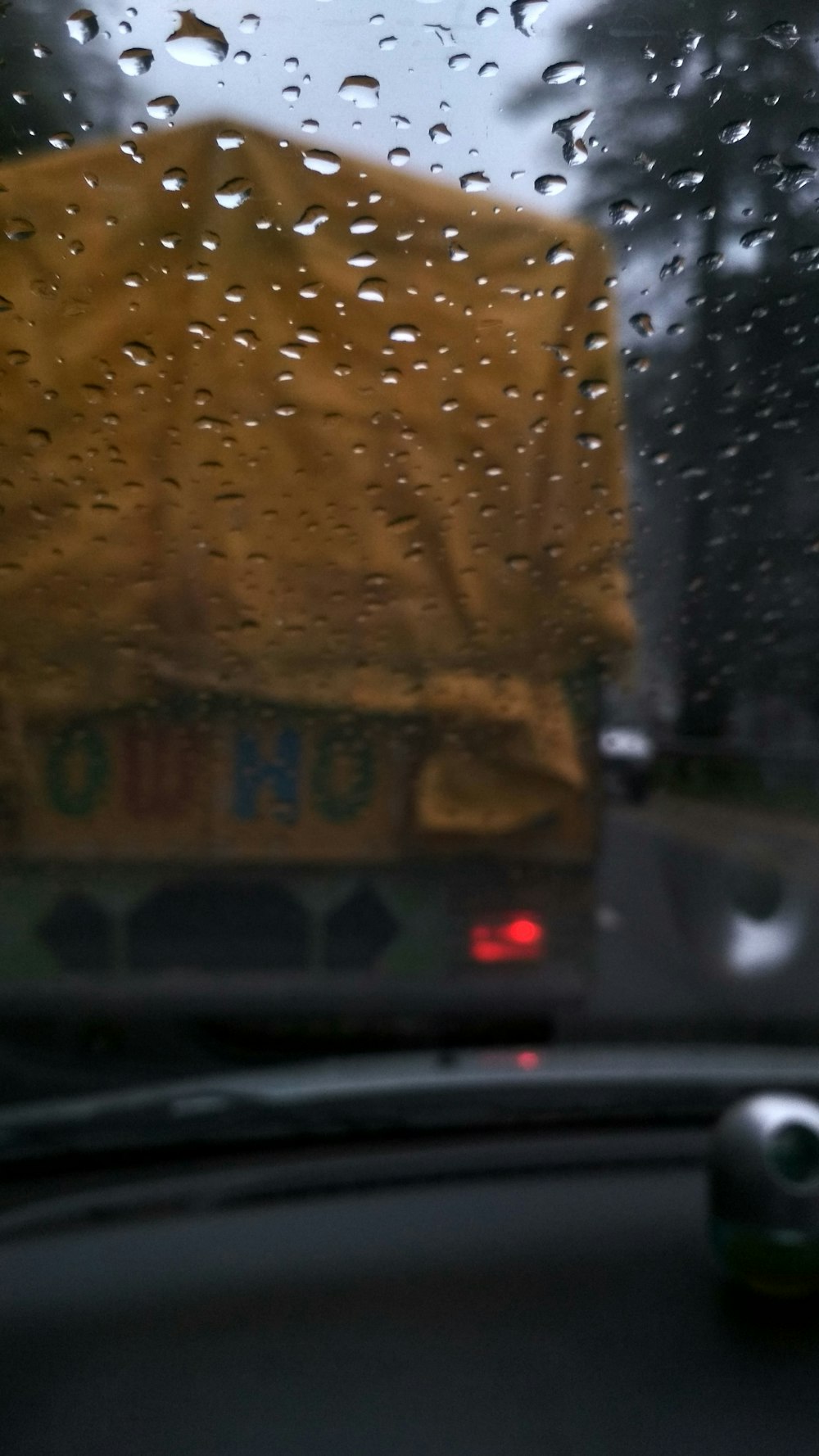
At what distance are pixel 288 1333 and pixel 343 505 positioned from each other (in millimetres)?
2536

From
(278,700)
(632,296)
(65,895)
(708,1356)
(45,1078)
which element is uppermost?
Result: (632,296)

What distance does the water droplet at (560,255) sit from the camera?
12.8 ft

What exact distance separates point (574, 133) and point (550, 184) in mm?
136

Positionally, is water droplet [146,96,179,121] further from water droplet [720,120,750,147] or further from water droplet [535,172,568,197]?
water droplet [720,120,750,147]

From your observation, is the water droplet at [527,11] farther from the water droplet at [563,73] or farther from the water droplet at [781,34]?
the water droplet at [781,34]

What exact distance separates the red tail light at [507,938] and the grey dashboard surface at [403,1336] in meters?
1.51

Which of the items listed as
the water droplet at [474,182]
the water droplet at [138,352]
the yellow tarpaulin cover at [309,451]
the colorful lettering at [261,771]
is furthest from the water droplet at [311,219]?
the colorful lettering at [261,771]

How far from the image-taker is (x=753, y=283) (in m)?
3.83

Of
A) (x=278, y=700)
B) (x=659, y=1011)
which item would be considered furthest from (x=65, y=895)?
(x=659, y=1011)

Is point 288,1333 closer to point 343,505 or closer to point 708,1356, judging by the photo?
point 708,1356

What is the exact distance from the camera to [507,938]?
202 inches

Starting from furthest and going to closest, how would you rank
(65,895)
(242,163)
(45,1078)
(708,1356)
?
(65,895), (45,1078), (242,163), (708,1356)

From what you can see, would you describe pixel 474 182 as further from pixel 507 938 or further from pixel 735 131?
pixel 507 938

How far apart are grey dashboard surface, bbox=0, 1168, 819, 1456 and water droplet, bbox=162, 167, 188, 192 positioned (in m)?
2.44
